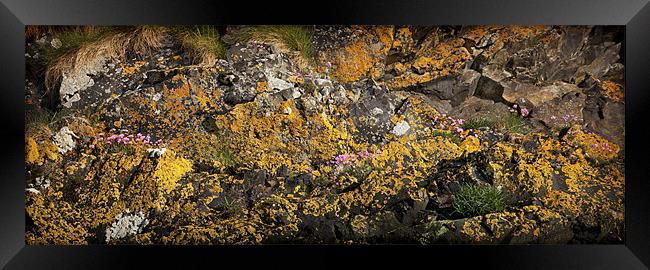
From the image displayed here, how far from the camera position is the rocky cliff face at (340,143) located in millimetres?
2115

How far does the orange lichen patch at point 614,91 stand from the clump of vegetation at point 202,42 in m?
1.72

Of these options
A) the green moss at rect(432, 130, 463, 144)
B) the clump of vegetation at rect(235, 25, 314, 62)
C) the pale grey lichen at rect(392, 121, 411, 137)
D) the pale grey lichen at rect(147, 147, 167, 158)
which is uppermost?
the clump of vegetation at rect(235, 25, 314, 62)

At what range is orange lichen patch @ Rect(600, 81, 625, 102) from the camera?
2.09m

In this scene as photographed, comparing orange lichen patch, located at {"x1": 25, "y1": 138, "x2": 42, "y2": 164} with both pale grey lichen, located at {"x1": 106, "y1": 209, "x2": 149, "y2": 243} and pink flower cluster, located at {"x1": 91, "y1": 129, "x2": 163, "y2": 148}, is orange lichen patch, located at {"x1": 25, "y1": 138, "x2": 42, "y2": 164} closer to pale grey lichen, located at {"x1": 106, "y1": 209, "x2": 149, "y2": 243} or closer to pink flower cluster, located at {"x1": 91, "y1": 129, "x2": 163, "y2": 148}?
pink flower cluster, located at {"x1": 91, "y1": 129, "x2": 163, "y2": 148}

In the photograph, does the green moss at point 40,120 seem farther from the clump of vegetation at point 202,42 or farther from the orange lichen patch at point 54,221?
the clump of vegetation at point 202,42

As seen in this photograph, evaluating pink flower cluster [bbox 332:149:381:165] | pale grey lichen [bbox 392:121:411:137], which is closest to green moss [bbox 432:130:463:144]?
pale grey lichen [bbox 392:121:411:137]

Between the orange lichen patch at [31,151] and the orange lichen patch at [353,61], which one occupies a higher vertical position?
the orange lichen patch at [353,61]

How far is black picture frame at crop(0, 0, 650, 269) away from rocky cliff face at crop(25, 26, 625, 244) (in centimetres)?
8

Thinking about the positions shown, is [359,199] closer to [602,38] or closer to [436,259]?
[436,259]
